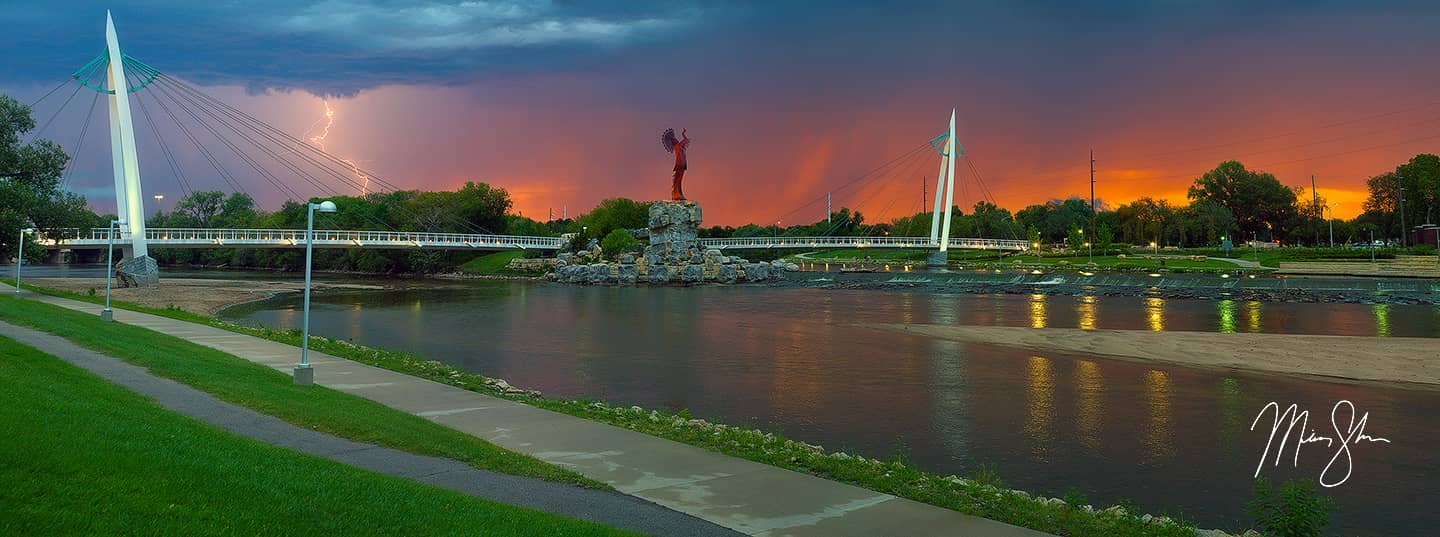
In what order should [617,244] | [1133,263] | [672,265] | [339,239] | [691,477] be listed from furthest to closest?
1. [617,244]
2. [339,239]
3. [672,265]
4. [1133,263]
5. [691,477]

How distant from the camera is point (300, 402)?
49.9ft

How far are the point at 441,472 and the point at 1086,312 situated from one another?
168 feet

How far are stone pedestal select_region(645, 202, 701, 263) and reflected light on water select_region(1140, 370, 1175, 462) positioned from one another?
269 ft

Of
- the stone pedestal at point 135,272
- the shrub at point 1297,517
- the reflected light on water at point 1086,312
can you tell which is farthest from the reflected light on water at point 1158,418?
the stone pedestal at point 135,272

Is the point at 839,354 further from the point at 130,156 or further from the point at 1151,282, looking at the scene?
the point at 130,156

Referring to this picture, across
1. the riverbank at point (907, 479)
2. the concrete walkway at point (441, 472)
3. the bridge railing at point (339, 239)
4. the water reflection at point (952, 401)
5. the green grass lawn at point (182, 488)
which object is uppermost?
the bridge railing at point (339, 239)

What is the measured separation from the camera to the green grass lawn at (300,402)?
39.7 ft

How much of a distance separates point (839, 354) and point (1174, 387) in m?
12.6

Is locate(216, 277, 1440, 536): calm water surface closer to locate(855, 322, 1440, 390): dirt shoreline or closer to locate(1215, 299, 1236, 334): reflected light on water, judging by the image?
locate(1215, 299, 1236, 334): reflected light on water

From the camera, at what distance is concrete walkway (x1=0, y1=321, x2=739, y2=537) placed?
9.54m

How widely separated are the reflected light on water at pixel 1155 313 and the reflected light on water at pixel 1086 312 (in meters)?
3.04

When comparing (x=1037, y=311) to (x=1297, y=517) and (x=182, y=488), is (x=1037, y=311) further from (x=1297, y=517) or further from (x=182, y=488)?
(x=182, y=488)

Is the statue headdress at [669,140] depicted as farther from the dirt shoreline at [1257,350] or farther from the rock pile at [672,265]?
the dirt shoreline at [1257,350]

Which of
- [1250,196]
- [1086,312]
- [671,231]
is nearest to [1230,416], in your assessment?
[1086,312]
